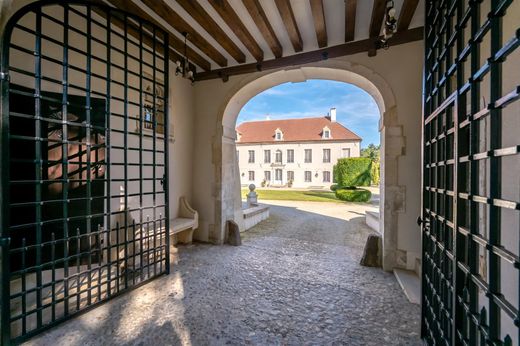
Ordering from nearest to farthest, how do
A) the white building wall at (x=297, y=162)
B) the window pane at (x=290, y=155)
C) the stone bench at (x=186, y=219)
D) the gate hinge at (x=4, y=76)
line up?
the gate hinge at (x=4, y=76)
the stone bench at (x=186, y=219)
the white building wall at (x=297, y=162)
the window pane at (x=290, y=155)

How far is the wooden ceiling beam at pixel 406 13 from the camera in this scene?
8.49 feet

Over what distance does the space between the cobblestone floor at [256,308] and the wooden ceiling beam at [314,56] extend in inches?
125

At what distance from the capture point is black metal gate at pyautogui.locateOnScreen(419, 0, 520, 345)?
91 centimetres

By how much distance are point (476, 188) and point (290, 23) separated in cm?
285

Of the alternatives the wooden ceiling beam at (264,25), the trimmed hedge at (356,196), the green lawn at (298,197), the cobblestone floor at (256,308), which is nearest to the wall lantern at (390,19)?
the wooden ceiling beam at (264,25)

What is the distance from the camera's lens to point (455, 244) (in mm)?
1243

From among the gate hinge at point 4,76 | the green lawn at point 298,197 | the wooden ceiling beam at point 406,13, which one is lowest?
the green lawn at point 298,197

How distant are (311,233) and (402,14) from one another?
4199 millimetres

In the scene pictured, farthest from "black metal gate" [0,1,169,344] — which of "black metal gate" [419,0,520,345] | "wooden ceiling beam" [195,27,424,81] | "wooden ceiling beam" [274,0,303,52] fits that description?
"black metal gate" [419,0,520,345]

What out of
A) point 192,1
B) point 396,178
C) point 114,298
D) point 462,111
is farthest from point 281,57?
point 114,298

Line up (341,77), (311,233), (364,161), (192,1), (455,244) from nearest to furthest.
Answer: (455,244) → (192,1) → (341,77) → (311,233) → (364,161)

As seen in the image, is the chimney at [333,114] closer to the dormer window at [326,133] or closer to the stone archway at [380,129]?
the dormer window at [326,133]

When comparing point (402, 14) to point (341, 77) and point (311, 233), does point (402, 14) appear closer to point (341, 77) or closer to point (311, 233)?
point (341, 77)

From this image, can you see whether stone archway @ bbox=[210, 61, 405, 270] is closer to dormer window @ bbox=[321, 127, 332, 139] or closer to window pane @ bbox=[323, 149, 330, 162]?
window pane @ bbox=[323, 149, 330, 162]
